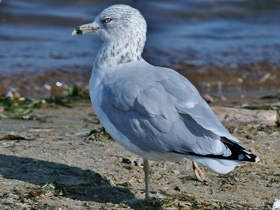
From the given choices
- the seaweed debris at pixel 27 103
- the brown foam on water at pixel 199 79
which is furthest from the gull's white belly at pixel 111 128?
the brown foam on water at pixel 199 79

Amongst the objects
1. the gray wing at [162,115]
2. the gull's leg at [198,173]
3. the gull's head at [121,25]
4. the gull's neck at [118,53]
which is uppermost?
the gull's head at [121,25]

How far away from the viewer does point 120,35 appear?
4562 millimetres

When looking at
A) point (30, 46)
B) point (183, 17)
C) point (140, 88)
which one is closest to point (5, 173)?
point (140, 88)

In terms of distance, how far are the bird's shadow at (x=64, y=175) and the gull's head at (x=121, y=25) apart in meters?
0.99

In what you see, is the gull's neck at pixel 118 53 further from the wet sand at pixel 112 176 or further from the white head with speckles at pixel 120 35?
the wet sand at pixel 112 176

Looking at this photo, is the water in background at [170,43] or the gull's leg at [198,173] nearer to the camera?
the gull's leg at [198,173]

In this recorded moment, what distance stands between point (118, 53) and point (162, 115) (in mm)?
756

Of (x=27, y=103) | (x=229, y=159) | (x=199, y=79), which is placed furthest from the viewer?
(x=199, y=79)

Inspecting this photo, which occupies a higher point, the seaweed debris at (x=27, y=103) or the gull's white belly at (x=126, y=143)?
the gull's white belly at (x=126, y=143)

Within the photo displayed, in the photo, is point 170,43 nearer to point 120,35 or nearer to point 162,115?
point 120,35

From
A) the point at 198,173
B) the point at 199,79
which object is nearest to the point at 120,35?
the point at 198,173

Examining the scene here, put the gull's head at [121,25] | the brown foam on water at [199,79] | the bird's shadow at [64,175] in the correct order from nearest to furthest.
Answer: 1. the bird's shadow at [64,175]
2. the gull's head at [121,25]
3. the brown foam on water at [199,79]

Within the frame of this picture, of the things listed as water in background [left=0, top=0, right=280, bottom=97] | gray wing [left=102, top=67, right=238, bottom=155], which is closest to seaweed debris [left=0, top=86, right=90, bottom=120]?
water in background [left=0, top=0, right=280, bottom=97]

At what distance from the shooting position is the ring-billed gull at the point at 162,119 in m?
3.81
